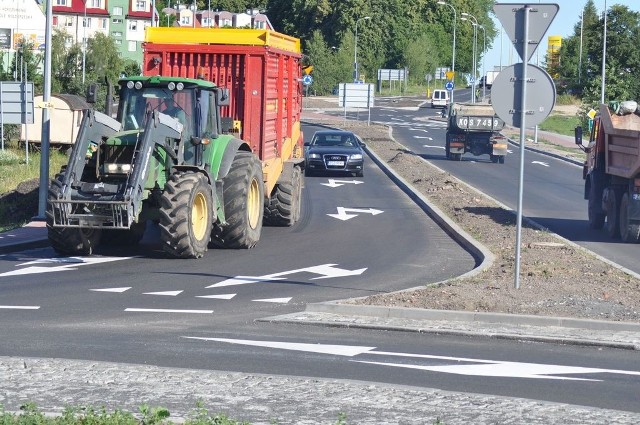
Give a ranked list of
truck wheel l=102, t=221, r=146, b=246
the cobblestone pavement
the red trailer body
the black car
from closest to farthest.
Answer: the cobblestone pavement → truck wheel l=102, t=221, r=146, b=246 → the red trailer body → the black car

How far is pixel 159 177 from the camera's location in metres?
17.1

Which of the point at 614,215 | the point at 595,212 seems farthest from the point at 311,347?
the point at 595,212

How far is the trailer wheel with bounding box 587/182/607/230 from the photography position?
81.1 ft

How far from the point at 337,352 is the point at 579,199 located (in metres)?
24.3

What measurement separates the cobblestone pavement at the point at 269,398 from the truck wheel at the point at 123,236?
9784mm

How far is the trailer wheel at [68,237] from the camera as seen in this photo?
16453 millimetres

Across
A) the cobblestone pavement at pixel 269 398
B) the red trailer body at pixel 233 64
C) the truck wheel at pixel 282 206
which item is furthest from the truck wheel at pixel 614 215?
the cobblestone pavement at pixel 269 398

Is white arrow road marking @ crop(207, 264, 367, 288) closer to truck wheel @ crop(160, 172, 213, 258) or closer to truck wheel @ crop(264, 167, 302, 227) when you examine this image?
truck wheel @ crop(160, 172, 213, 258)

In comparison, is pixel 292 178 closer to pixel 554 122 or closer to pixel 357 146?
pixel 357 146

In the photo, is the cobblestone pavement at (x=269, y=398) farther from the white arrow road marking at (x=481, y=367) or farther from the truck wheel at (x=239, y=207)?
the truck wheel at (x=239, y=207)

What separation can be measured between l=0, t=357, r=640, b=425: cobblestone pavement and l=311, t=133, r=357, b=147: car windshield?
1179 inches

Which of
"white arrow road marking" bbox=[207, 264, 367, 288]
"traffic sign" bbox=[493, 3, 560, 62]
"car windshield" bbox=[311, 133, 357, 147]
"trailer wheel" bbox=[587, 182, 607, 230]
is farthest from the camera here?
"car windshield" bbox=[311, 133, 357, 147]

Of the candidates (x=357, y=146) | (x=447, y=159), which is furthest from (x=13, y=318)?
(x=447, y=159)

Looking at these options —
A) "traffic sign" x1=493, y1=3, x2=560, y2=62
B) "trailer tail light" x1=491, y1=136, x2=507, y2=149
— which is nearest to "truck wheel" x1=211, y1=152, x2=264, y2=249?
"traffic sign" x1=493, y1=3, x2=560, y2=62
